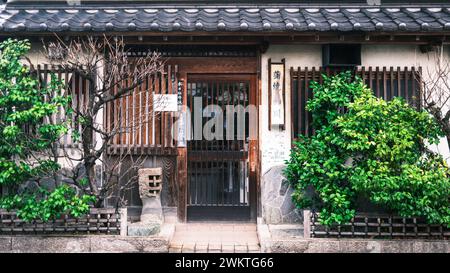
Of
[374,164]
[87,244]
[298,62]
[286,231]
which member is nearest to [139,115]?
[87,244]

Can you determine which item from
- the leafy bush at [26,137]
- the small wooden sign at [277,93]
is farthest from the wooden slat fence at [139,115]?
the small wooden sign at [277,93]

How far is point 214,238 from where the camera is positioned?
28.8ft

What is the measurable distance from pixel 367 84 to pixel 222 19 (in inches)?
140

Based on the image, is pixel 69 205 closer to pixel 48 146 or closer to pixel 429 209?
pixel 48 146

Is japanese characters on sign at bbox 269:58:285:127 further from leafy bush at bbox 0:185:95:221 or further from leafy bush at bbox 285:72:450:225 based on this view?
leafy bush at bbox 0:185:95:221

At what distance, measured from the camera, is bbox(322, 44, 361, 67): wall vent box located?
30.5ft

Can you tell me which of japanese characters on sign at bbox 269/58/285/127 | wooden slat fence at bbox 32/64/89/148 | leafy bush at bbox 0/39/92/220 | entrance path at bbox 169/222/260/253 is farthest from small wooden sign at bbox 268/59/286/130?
leafy bush at bbox 0/39/92/220

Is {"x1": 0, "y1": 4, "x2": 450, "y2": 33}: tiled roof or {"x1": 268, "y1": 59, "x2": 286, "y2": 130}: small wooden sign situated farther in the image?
{"x1": 268, "y1": 59, "x2": 286, "y2": 130}: small wooden sign

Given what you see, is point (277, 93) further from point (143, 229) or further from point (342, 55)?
point (143, 229)

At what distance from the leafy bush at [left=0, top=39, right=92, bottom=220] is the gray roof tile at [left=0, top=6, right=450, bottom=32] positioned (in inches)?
41.3

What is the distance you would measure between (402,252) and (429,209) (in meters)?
0.95

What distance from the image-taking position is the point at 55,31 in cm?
855

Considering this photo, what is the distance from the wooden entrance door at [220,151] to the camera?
9875 millimetres

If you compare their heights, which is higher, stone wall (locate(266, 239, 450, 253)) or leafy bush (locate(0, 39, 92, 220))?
leafy bush (locate(0, 39, 92, 220))
